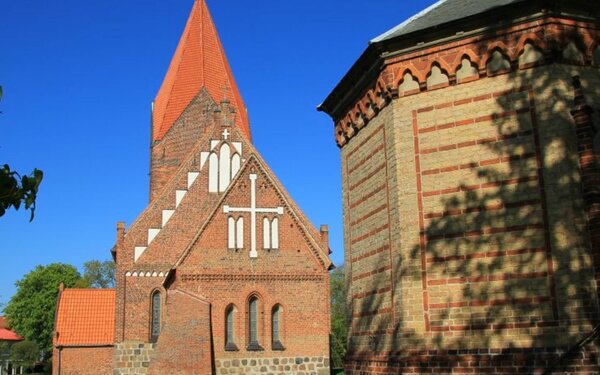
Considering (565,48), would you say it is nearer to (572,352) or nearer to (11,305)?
(572,352)

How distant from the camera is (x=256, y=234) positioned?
2558 cm

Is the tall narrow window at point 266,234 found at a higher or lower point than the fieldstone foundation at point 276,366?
higher

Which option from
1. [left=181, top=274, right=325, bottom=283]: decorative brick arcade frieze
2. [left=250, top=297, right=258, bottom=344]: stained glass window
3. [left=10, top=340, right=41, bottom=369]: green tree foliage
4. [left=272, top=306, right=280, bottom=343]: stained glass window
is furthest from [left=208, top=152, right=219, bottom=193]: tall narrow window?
[left=10, top=340, right=41, bottom=369]: green tree foliage

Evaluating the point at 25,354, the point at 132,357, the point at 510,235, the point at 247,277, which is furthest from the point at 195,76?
the point at 510,235

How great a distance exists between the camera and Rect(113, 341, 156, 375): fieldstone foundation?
25.0m

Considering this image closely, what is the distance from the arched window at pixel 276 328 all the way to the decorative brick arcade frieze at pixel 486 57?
16498 millimetres

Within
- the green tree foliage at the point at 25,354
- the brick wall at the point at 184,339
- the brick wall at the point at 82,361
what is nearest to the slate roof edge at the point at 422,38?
the brick wall at the point at 184,339

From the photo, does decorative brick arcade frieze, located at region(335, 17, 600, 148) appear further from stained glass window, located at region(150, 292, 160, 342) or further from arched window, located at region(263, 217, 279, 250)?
stained glass window, located at region(150, 292, 160, 342)

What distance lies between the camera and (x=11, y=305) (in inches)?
2245

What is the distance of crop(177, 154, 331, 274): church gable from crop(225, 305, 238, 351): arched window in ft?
5.29

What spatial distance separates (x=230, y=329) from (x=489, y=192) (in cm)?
1742

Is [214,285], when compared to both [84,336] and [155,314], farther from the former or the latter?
[84,336]

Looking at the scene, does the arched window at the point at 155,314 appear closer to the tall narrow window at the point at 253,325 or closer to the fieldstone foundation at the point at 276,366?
the fieldstone foundation at the point at 276,366

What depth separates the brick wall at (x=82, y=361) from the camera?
1071 inches
